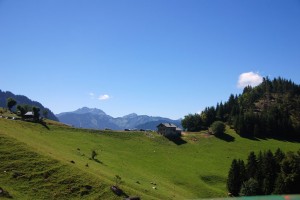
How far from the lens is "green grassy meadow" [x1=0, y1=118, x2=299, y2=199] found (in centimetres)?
6450

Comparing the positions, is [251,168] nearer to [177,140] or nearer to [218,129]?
[177,140]

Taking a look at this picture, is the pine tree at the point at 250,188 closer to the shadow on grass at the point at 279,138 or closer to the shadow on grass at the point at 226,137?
the shadow on grass at the point at 226,137

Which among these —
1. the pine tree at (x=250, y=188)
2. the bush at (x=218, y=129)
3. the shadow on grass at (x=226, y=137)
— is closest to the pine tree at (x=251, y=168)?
the pine tree at (x=250, y=188)

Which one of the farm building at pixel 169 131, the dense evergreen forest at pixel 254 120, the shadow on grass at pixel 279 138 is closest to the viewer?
the farm building at pixel 169 131

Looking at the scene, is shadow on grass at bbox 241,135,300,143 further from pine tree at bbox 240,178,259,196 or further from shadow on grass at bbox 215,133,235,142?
pine tree at bbox 240,178,259,196

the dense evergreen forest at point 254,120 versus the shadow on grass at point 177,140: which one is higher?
the dense evergreen forest at point 254,120

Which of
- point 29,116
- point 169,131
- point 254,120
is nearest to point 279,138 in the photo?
point 254,120

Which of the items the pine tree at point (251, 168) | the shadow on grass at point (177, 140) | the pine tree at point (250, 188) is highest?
the shadow on grass at point (177, 140)

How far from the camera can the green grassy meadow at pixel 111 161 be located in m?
64.5

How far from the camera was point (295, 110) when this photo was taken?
197250 millimetres

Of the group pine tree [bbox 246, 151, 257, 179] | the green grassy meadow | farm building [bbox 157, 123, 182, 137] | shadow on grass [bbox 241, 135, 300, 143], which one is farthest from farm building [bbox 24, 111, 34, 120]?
shadow on grass [bbox 241, 135, 300, 143]

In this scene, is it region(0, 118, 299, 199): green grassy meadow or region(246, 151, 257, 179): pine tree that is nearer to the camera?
region(0, 118, 299, 199): green grassy meadow

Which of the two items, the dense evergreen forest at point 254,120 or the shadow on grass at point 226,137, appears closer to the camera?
the shadow on grass at point 226,137

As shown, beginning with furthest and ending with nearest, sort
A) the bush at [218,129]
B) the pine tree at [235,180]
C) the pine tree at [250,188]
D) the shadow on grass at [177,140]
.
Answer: the bush at [218,129] → the shadow on grass at [177,140] → the pine tree at [235,180] → the pine tree at [250,188]
